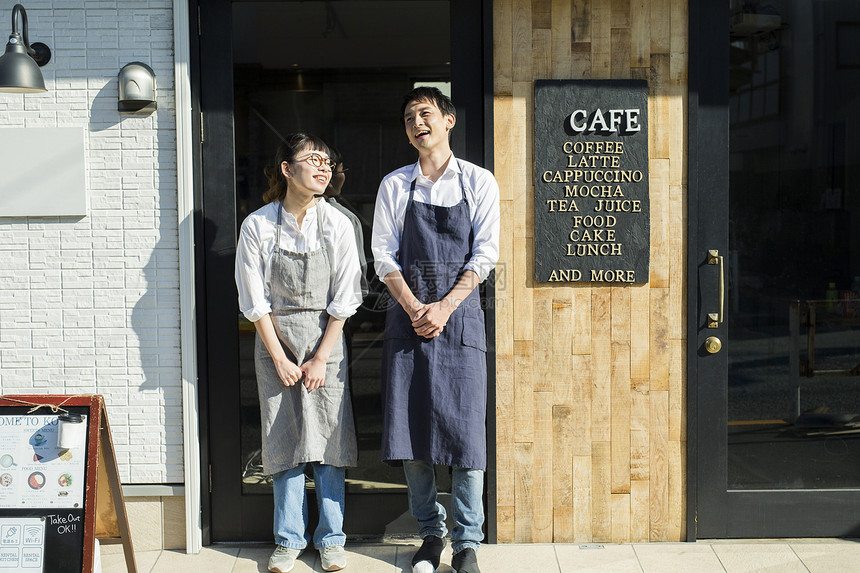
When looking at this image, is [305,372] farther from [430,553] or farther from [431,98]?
[431,98]

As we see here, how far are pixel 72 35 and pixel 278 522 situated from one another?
2.43 m

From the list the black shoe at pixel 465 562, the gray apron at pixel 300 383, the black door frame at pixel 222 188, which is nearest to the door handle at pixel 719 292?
the black door frame at pixel 222 188

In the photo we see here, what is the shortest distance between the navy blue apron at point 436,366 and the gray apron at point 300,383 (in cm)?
24

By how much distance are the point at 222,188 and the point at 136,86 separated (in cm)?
58

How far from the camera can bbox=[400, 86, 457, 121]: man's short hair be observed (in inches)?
140

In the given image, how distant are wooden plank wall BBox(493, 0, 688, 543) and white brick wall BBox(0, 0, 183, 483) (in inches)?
62.0

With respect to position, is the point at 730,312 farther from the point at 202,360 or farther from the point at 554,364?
the point at 202,360

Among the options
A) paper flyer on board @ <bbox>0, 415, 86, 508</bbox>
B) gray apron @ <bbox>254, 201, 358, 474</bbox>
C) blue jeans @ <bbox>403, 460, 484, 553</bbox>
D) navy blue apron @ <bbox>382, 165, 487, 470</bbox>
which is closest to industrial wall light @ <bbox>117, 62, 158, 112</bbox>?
gray apron @ <bbox>254, 201, 358, 474</bbox>

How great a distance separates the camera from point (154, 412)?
380 centimetres

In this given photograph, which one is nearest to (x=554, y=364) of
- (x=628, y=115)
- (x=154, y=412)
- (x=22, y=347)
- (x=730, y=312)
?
(x=730, y=312)

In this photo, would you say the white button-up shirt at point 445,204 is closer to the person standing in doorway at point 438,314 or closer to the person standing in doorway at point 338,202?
the person standing in doorway at point 438,314

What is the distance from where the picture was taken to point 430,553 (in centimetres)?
361

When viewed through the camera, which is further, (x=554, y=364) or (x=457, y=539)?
(x=554, y=364)

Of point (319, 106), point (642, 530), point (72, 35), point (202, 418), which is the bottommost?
point (642, 530)
